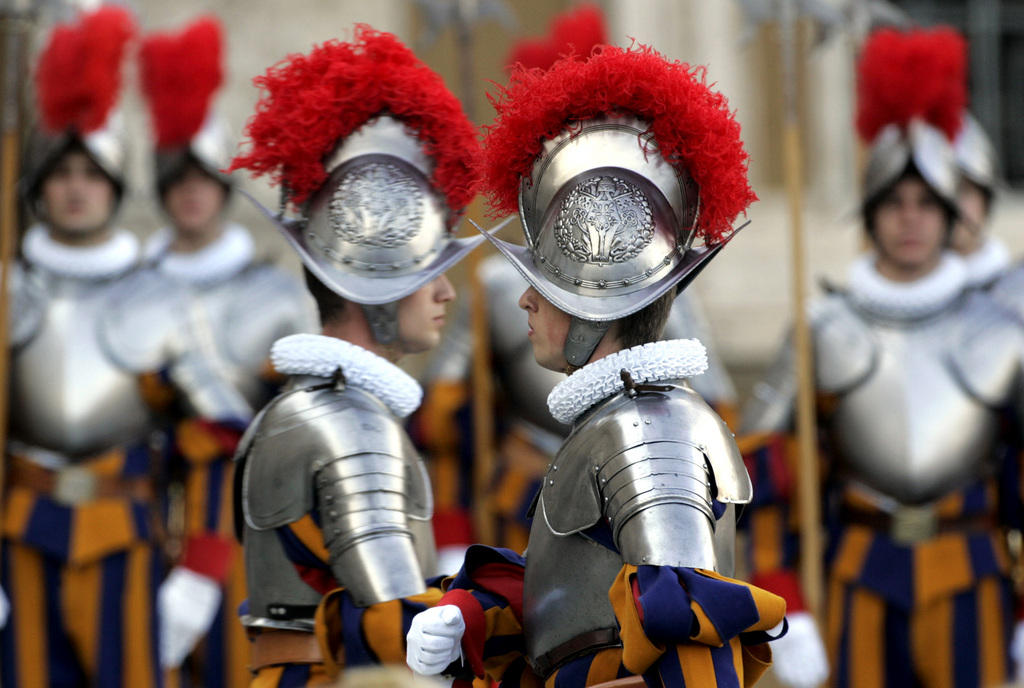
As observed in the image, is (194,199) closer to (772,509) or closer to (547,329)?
(772,509)

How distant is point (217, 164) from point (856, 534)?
279cm

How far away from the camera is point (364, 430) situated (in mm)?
3338

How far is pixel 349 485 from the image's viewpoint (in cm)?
327

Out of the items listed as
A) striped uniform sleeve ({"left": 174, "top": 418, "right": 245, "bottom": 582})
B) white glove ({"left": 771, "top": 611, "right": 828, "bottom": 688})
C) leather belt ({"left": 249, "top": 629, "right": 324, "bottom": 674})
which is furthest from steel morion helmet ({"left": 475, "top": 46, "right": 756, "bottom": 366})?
striped uniform sleeve ({"left": 174, "top": 418, "right": 245, "bottom": 582})

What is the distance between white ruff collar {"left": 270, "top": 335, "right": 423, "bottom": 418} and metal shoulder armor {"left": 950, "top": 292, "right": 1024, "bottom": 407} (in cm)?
267

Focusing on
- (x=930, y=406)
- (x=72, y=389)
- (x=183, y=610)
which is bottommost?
(x=183, y=610)

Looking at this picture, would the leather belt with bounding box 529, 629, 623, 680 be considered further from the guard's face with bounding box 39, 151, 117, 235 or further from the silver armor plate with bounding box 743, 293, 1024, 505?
the guard's face with bounding box 39, 151, 117, 235

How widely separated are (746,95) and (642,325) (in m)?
5.43

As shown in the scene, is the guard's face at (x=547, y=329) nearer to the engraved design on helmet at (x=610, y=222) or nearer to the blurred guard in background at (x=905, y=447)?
the engraved design on helmet at (x=610, y=222)

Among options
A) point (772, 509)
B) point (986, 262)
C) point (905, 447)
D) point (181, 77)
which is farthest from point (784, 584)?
point (181, 77)

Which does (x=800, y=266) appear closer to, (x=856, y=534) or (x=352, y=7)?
(x=856, y=534)

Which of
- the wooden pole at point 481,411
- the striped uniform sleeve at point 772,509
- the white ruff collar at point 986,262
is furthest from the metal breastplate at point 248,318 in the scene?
the white ruff collar at point 986,262

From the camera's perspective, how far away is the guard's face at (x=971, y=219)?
6.61 metres

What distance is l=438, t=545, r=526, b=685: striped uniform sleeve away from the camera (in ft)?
9.76
